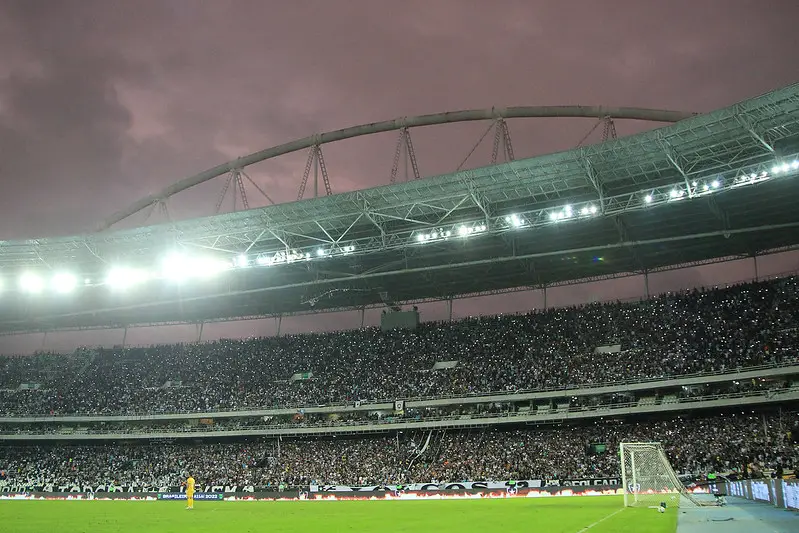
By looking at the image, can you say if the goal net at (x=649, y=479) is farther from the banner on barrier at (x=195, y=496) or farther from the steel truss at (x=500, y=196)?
the banner on barrier at (x=195, y=496)

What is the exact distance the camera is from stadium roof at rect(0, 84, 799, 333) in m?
35.1

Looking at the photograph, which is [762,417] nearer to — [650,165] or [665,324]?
[665,324]

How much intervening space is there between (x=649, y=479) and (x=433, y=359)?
2880 cm

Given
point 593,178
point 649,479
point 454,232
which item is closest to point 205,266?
point 454,232

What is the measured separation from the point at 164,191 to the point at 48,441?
29.2 meters

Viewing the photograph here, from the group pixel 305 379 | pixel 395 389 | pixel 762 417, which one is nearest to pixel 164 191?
pixel 305 379

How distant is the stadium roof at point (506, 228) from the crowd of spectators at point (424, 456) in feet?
41.6

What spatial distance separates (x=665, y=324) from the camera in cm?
4794

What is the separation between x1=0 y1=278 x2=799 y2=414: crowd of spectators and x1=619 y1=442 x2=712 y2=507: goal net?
15433 mm

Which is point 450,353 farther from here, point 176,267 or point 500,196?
point 176,267

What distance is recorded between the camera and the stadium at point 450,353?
35.6 m

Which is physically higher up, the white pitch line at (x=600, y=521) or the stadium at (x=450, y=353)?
the stadium at (x=450, y=353)

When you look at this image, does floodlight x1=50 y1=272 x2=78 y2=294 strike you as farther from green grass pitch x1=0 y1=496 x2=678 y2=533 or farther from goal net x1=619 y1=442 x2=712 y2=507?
goal net x1=619 y1=442 x2=712 y2=507

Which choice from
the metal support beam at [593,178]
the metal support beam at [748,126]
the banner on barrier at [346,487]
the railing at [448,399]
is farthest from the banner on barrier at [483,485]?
the metal support beam at [748,126]
